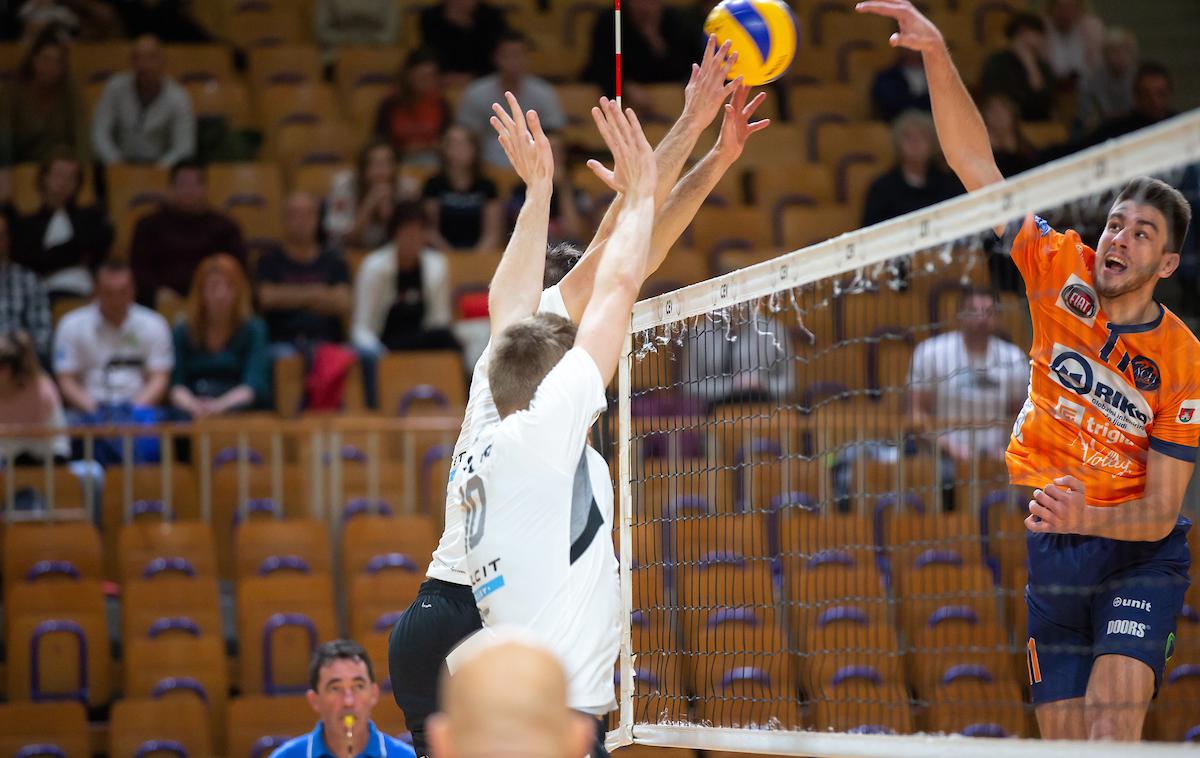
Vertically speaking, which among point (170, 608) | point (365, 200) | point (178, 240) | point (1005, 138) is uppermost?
point (1005, 138)

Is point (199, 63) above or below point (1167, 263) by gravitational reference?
above

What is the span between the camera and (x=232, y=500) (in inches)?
405

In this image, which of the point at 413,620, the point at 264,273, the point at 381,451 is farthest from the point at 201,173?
the point at 413,620

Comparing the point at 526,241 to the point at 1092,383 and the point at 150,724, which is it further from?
the point at 150,724

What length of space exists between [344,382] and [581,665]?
291 inches

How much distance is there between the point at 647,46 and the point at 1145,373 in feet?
34.1

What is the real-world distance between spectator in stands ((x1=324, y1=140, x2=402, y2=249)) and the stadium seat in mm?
3878

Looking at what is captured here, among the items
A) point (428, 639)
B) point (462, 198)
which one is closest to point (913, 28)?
point (428, 639)

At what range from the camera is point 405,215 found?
11773 millimetres

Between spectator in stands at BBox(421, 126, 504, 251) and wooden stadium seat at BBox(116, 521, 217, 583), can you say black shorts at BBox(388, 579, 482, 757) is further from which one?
spectator in stands at BBox(421, 126, 504, 251)

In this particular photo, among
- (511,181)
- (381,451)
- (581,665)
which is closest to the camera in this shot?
(581,665)

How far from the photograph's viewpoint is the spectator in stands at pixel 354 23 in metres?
15.0

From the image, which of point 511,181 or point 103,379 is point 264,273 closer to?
point 103,379

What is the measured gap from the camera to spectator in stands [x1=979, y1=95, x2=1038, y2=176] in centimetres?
1326
